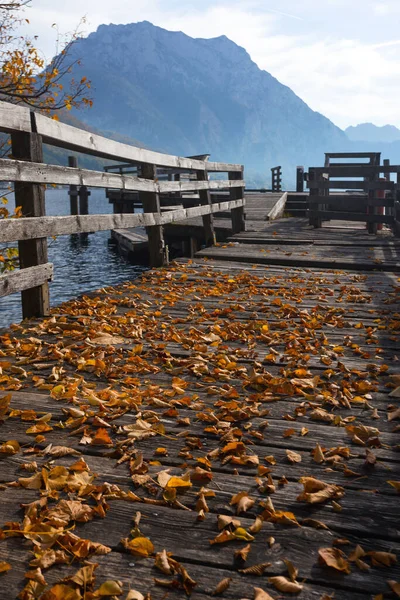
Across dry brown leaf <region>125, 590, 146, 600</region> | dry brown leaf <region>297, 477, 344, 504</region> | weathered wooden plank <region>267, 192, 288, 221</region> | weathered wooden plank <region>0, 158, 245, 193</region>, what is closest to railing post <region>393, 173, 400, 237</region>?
weathered wooden plank <region>267, 192, 288, 221</region>

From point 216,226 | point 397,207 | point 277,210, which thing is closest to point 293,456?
point 397,207

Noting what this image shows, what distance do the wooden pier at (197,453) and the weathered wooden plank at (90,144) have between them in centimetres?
34

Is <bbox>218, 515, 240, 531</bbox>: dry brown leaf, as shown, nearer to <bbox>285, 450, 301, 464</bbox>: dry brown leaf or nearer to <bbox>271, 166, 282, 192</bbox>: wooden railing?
<bbox>285, 450, 301, 464</bbox>: dry brown leaf

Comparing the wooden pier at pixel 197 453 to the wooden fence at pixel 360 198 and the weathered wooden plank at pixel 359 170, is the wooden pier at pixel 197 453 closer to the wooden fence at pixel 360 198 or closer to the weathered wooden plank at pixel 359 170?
the wooden fence at pixel 360 198

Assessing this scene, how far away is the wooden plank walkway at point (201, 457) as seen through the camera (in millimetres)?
1711

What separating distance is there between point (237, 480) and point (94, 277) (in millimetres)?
17886

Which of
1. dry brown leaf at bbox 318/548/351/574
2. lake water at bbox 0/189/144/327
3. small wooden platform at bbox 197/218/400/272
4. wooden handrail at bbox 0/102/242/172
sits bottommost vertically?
lake water at bbox 0/189/144/327

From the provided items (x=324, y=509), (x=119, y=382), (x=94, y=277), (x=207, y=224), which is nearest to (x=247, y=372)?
(x=119, y=382)

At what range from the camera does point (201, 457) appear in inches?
95.0

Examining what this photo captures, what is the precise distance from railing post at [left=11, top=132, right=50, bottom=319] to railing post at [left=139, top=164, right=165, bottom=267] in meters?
2.63

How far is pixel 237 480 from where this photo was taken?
2225 mm

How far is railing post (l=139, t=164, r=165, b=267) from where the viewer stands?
7.19 meters

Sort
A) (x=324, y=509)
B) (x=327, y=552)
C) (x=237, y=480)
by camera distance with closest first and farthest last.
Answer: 1. (x=327, y=552)
2. (x=324, y=509)
3. (x=237, y=480)

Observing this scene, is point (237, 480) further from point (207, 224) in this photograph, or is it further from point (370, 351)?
point (207, 224)
